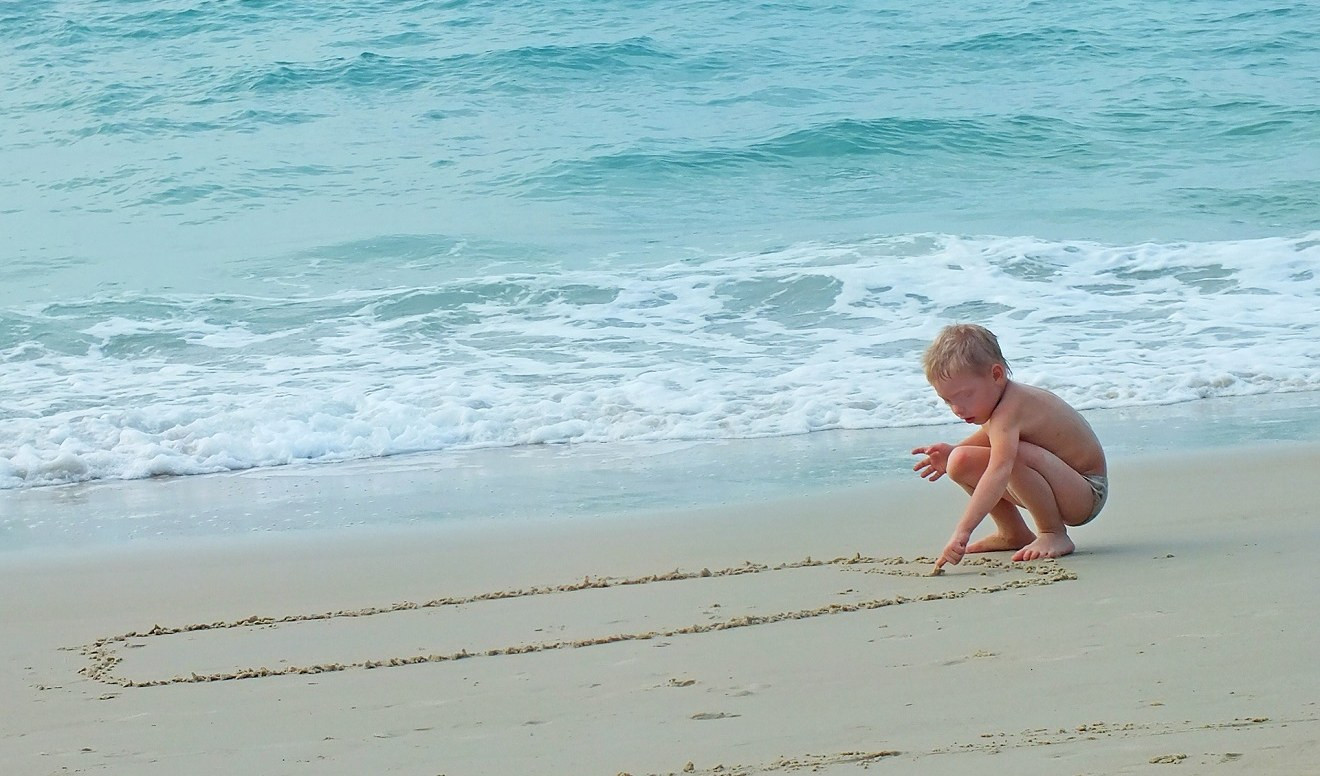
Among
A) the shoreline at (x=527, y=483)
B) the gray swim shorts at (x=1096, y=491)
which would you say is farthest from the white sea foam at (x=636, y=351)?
the gray swim shorts at (x=1096, y=491)

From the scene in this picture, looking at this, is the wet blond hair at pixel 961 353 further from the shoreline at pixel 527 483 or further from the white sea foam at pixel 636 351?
the white sea foam at pixel 636 351

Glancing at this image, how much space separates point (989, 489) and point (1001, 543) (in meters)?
0.34

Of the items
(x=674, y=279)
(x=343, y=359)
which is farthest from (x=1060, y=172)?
(x=343, y=359)

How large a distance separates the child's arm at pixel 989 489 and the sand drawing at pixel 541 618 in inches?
3.4

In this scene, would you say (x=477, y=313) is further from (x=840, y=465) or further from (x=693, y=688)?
(x=693, y=688)

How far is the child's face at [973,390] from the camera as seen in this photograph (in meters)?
3.39

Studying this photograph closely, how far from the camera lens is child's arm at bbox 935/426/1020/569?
3238mm

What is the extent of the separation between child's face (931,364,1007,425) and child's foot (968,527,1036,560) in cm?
38

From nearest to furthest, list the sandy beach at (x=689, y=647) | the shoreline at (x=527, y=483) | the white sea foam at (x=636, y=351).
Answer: the sandy beach at (x=689, y=647), the shoreline at (x=527, y=483), the white sea foam at (x=636, y=351)

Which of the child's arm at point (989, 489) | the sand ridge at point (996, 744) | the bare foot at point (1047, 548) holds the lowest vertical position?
the bare foot at point (1047, 548)

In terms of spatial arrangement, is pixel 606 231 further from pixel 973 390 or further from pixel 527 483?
pixel 973 390

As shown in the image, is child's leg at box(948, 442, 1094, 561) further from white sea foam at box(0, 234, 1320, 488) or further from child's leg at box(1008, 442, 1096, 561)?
white sea foam at box(0, 234, 1320, 488)

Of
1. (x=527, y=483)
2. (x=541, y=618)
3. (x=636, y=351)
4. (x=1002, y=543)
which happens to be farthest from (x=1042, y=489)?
(x=636, y=351)

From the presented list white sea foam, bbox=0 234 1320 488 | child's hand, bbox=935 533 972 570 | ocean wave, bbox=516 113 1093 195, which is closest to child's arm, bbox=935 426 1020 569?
child's hand, bbox=935 533 972 570
